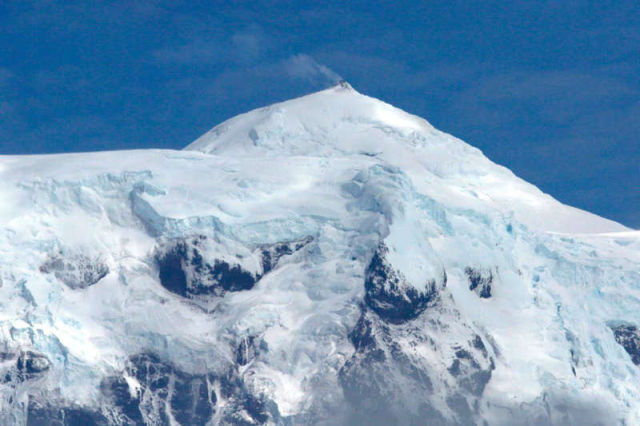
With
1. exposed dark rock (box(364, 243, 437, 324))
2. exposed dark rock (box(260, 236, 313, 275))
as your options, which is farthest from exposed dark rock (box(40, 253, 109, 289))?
exposed dark rock (box(364, 243, 437, 324))

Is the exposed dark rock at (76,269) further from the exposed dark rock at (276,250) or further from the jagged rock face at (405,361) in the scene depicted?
the jagged rock face at (405,361)

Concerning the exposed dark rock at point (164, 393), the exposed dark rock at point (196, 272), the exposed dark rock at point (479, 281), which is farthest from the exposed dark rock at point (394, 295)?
the exposed dark rock at point (164, 393)

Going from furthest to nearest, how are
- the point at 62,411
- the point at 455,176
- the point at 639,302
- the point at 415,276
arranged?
the point at 455,176 < the point at 639,302 < the point at 415,276 < the point at 62,411

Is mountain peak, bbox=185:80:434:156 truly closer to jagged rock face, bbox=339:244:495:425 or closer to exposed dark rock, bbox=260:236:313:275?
exposed dark rock, bbox=260:236:313:275

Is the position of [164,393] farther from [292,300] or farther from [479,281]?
[479,281]

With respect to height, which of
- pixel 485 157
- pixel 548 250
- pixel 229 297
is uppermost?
pixel 485 157

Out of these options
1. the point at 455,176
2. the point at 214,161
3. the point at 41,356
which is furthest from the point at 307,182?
the point at 41,356

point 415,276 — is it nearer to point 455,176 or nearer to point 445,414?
point 445,414

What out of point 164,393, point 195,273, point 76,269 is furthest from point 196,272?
point 164,393
